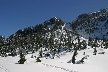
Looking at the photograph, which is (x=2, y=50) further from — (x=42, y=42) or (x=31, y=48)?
(x=42, y=42)

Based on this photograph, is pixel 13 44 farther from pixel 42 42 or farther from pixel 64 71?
pixel 64 71

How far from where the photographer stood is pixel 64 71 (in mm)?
38531

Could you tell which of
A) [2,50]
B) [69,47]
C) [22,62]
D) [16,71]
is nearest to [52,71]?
[16,71]

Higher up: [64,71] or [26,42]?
[26,42]

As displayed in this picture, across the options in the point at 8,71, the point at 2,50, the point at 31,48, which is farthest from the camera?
the point at 31,48

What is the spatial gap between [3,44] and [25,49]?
71.3ft

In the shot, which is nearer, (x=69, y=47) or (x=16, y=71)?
(x=16, y=71)

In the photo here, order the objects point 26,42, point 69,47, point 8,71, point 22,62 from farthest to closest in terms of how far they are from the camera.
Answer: point 26,42
point 69,47
point 22,62
point 8,71

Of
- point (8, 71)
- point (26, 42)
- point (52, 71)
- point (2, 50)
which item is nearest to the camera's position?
point (8, 71)

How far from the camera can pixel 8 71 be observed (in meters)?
34.7

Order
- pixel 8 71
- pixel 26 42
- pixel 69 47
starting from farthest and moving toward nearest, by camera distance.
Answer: pixel 26 42, pixel 69 47, pixel 8 71

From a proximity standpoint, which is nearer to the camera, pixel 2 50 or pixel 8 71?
pixel 8 71

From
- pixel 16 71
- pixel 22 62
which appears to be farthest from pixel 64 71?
pixel 22 62

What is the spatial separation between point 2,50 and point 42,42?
3907 cm
